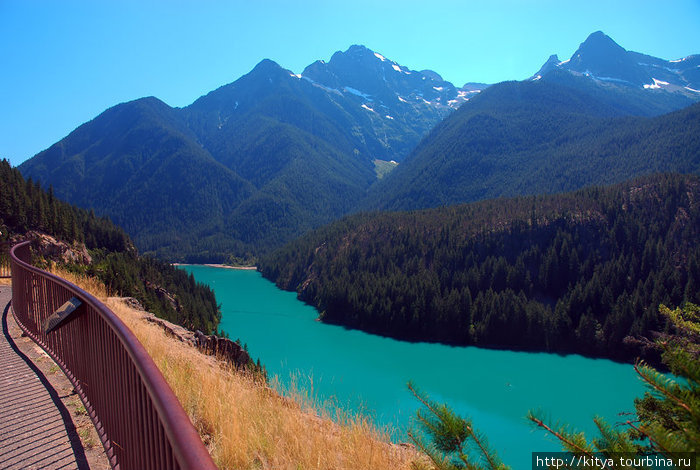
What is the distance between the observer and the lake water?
37.4m

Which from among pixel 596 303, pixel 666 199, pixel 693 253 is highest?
pixel 666 199

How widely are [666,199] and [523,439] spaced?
66119 millimetres

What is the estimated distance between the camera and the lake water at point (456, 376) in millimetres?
37375

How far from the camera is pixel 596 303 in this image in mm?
69188

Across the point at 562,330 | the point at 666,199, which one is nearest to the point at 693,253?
the point at 666,199

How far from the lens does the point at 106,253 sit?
61125 mm

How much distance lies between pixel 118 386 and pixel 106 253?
64.8 metres

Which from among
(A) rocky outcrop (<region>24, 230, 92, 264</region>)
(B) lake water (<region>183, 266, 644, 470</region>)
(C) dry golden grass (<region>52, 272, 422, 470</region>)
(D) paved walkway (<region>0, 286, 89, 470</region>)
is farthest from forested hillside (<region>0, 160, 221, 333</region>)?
(C) dry golden grass (<region>52, 272, 422, 470</region>)

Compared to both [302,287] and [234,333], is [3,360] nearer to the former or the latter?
[234,333]

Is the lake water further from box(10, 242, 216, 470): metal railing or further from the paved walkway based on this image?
the paved walkway

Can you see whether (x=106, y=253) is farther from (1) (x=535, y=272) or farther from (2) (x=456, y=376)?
(1) (x=535, y=272)

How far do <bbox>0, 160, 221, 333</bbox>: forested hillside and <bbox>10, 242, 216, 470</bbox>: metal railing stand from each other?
1266 centimetres

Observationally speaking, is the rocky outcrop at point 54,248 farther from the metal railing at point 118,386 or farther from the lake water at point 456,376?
the metal railing at point 118,386

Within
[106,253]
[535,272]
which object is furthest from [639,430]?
[535,272]
